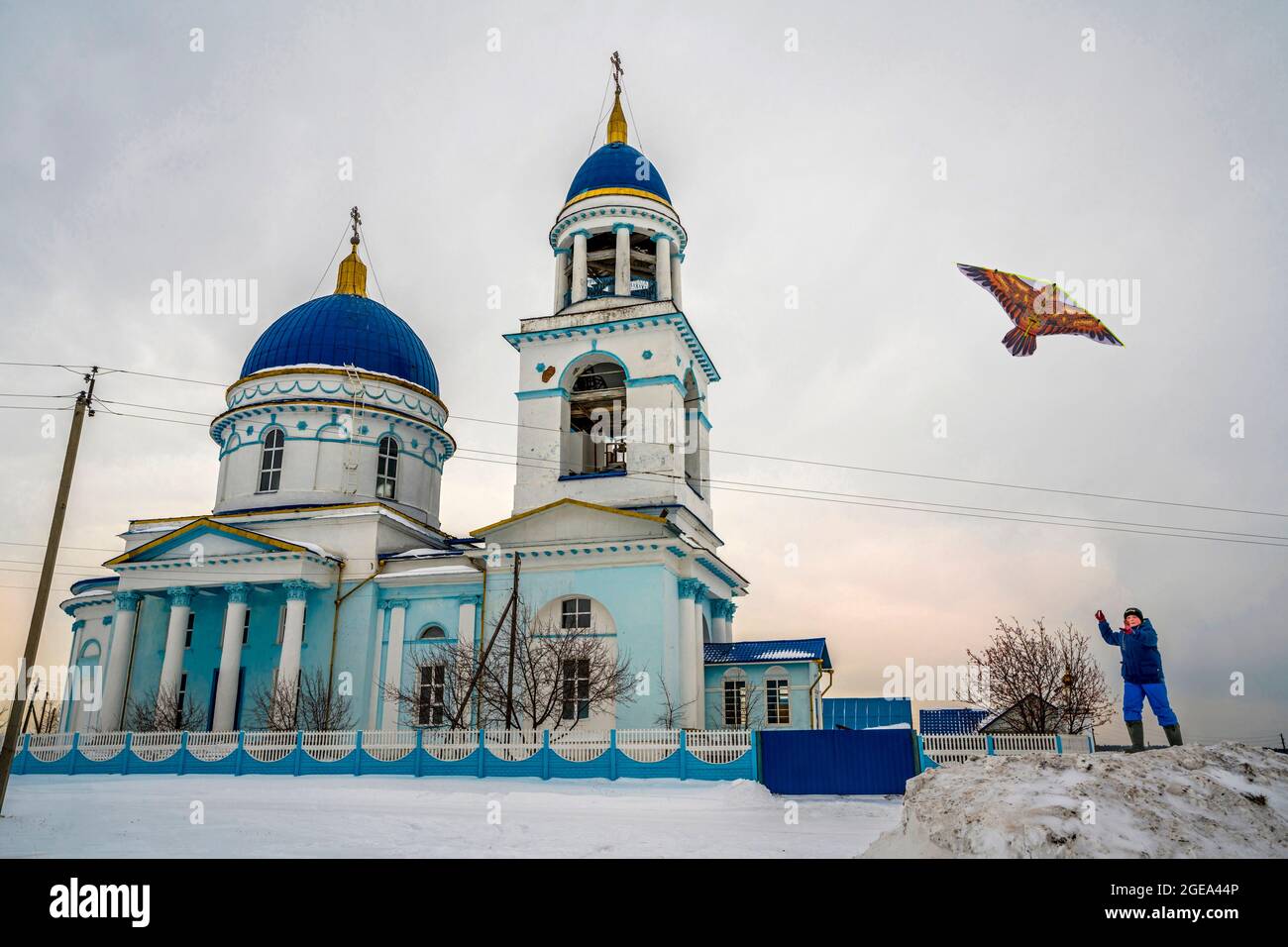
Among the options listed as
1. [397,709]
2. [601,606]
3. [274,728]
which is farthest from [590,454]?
[274,728]

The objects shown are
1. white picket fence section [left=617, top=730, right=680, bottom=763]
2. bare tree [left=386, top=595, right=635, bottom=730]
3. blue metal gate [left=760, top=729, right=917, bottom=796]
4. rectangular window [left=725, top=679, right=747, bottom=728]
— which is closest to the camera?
blue metal gate [left=760, top=729, right=917, bottom=796]

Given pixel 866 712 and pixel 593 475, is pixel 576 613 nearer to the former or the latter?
pixel 593 475

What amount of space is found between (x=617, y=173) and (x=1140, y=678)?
2613 centimetres

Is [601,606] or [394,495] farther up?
[394,495]

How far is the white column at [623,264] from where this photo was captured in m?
29.9

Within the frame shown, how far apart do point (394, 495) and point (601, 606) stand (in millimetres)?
11194

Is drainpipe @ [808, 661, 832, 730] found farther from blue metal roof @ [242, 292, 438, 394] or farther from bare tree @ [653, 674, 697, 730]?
blue metal roof @ [242, 292, 438, 394]

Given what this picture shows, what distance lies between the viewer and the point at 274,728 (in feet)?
81.8

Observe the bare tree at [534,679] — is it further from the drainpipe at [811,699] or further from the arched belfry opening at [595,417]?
the arched belfry opening at [595,417]

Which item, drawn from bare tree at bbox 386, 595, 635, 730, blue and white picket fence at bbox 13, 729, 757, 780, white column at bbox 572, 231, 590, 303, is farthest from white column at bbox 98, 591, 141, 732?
white column at bbox 572, 231, 590, 303

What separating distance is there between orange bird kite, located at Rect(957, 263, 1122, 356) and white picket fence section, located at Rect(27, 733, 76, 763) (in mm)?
23753

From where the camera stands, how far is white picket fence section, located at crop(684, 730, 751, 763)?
61.8 feet

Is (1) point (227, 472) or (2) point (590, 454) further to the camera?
(1) point (227, 472)
